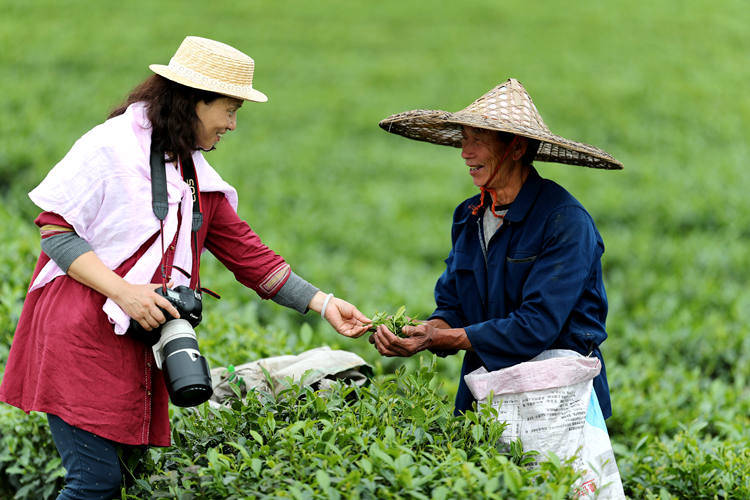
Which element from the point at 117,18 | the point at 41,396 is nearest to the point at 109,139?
the point at 41,396

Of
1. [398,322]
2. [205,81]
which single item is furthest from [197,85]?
[398,322]

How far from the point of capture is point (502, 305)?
2.96 metres

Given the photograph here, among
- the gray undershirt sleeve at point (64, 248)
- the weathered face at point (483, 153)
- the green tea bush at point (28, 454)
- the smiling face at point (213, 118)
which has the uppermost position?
the smiling face at point (213, 118)

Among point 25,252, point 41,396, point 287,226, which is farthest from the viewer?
point 287,226

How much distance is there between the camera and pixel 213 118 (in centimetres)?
276

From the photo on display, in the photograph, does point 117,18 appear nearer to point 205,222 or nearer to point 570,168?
point 570,168

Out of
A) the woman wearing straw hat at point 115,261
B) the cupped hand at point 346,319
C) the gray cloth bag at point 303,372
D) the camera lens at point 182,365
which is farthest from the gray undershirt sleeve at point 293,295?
the camera lens at point 182,365

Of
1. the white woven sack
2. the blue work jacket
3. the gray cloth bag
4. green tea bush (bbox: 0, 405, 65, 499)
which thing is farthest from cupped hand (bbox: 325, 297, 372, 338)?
green tea bush (bbox: 0, 405, 65, 499)

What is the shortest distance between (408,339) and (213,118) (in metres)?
1.01

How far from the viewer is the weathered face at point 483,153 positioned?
9.73 ft

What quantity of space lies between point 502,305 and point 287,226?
6.05 meters

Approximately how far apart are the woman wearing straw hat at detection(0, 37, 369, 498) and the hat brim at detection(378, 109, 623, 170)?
628 millimetres

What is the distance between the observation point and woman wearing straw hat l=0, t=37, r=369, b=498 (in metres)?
2.55

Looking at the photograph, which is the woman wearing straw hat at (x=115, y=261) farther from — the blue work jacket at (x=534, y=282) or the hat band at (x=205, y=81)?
the blue work jacket at (x=534, y=282)
